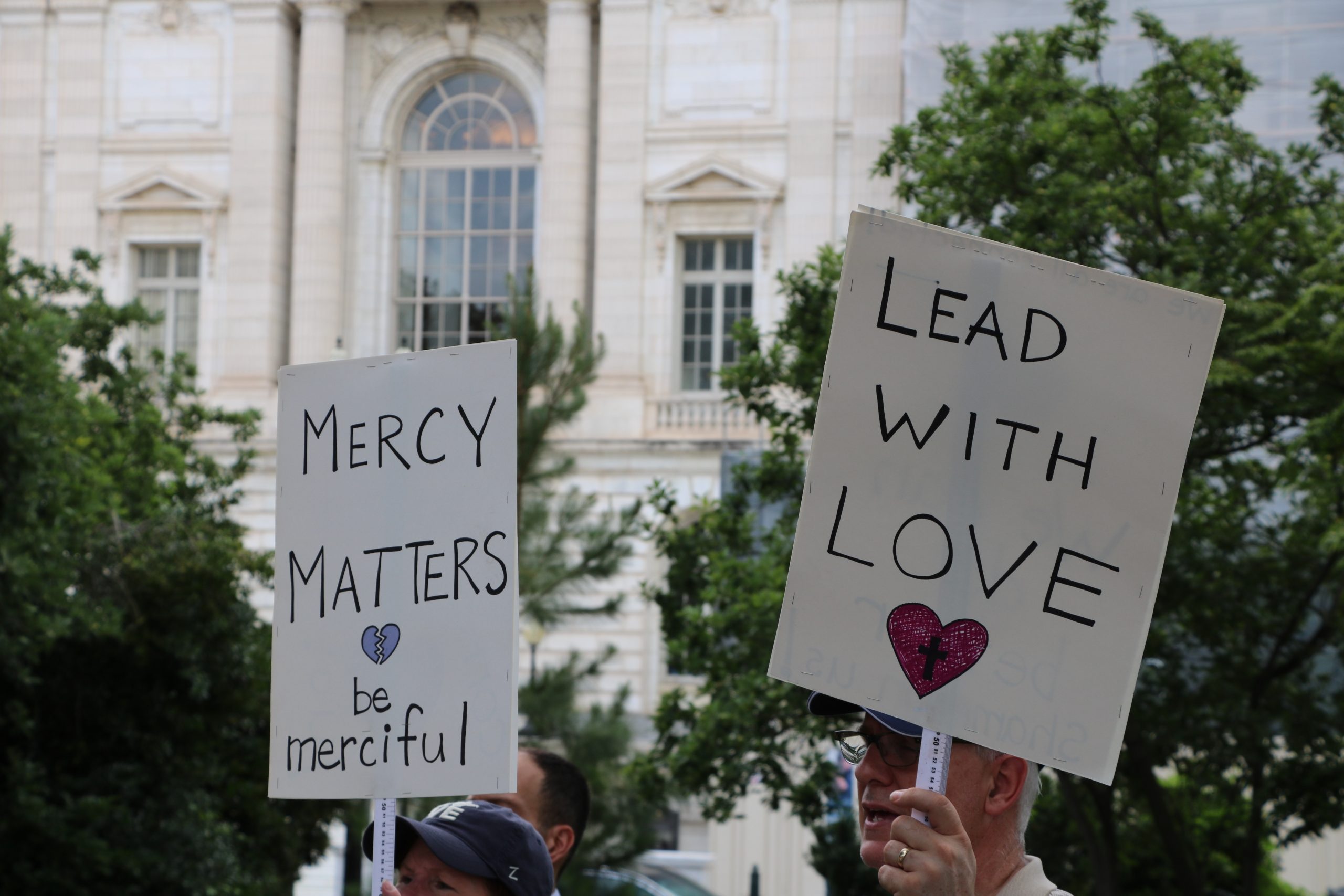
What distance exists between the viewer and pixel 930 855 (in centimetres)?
256

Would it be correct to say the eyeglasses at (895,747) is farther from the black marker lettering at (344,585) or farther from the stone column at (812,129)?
the stone column at (812,129)

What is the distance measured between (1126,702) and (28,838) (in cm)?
1305

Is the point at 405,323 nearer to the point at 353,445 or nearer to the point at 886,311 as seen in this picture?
the point at 353,445

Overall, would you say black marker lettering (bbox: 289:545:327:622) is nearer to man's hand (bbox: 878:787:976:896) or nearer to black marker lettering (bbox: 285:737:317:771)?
black marker lettering (bbox: 285:737:317:771)

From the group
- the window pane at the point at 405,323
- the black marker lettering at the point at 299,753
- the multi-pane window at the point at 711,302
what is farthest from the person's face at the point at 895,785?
the window pane at the point at 405,323

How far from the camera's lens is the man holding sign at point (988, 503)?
283 centimetres

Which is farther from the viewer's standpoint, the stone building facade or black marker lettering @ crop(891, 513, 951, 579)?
Answer: the stone building facade

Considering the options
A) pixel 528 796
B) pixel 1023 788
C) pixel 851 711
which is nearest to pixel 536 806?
pixel 528 796

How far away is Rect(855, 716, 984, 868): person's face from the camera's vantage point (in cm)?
288

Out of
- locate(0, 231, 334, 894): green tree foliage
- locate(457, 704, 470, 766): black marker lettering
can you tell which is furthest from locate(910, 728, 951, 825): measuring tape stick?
locate(0, 231, 334, 894): green tree foliage

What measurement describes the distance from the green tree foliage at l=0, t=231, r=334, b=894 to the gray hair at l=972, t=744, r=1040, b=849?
10.2 m

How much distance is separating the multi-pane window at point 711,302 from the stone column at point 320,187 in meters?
6.55

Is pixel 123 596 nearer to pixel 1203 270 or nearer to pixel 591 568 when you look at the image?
pixel 591 568

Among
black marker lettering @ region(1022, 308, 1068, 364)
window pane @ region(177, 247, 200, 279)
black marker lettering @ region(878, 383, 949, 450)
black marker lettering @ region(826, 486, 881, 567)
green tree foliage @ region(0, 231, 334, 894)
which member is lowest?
green tree foliage @ region(0, 231, 334, 894)
